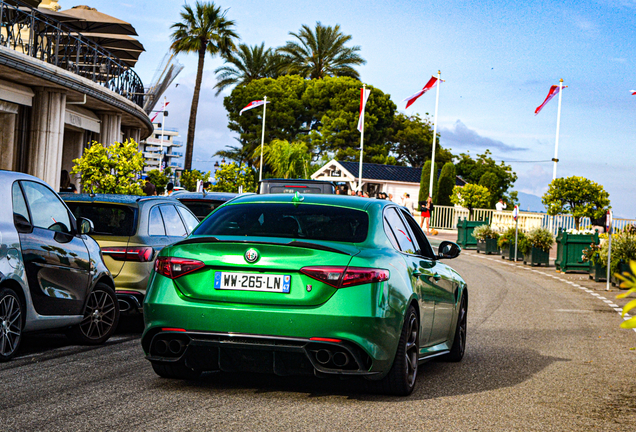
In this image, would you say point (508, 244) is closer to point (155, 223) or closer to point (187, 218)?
point (187, 218)

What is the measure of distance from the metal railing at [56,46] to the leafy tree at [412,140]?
6153 cm

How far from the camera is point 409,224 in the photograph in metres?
7.78

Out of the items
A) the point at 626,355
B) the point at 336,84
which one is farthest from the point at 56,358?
the point at 336,84

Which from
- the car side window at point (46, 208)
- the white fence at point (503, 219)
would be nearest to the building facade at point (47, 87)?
the car side window at point (46, 208)

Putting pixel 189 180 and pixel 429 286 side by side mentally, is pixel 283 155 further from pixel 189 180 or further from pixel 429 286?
pixel 429 286

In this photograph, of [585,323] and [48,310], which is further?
[585,323]

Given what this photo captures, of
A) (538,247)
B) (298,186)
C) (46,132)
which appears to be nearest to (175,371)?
(298,186)

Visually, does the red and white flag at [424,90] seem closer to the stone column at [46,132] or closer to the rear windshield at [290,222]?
the stone column at [46,132]

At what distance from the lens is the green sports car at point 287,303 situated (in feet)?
18.8

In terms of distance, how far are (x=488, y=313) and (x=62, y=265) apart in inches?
305

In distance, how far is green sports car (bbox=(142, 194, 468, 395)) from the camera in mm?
5734

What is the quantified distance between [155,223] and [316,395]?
4448 mm

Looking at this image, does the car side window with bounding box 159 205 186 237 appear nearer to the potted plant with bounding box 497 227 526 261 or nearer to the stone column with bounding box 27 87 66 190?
the stone column with bounding box 27 87 66 190

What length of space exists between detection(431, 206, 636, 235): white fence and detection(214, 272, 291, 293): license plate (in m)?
35.6
